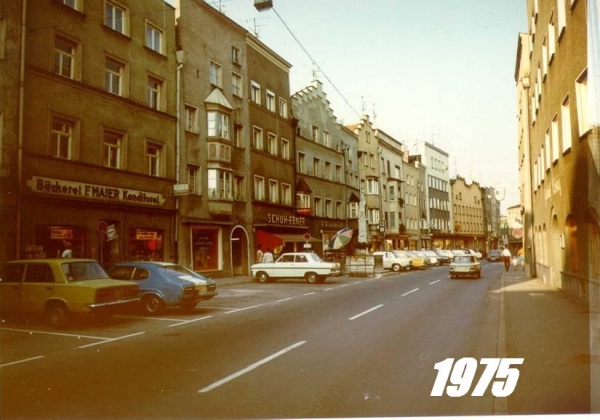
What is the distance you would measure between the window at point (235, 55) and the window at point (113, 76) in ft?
34.4

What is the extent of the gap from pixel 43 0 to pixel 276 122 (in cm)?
2135

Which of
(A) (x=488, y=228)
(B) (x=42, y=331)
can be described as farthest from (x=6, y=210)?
(A) (x=488, y=228)

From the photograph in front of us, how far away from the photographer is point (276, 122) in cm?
3484

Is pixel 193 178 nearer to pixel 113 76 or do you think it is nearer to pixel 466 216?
pixel 113 76

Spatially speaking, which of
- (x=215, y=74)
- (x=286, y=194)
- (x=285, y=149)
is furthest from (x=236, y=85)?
(x=286, y=194)

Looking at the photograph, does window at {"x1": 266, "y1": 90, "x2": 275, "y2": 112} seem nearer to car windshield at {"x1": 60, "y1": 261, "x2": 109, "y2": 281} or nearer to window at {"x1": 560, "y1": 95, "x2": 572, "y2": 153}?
window at {"x1": 560, "y1": 95, "x2": 572, "y2": 153}

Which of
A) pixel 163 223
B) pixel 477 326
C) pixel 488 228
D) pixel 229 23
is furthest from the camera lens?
pixel 488 228

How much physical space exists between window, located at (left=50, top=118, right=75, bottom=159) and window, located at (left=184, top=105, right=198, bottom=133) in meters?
9.81

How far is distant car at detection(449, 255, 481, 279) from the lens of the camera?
26.9 m

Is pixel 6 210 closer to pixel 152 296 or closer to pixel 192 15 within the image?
pixel 152 296

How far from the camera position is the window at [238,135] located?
2998 centimetres

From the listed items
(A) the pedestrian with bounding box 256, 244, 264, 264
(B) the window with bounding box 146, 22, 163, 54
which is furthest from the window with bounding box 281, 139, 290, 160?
(B) the window with bounding box 146, 22, 163, 54

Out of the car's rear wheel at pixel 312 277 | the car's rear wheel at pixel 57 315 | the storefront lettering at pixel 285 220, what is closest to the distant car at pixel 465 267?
the car's rear wheel at pixel 312 277

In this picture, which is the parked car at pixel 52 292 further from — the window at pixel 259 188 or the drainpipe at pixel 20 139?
the window at pixel 259 188
